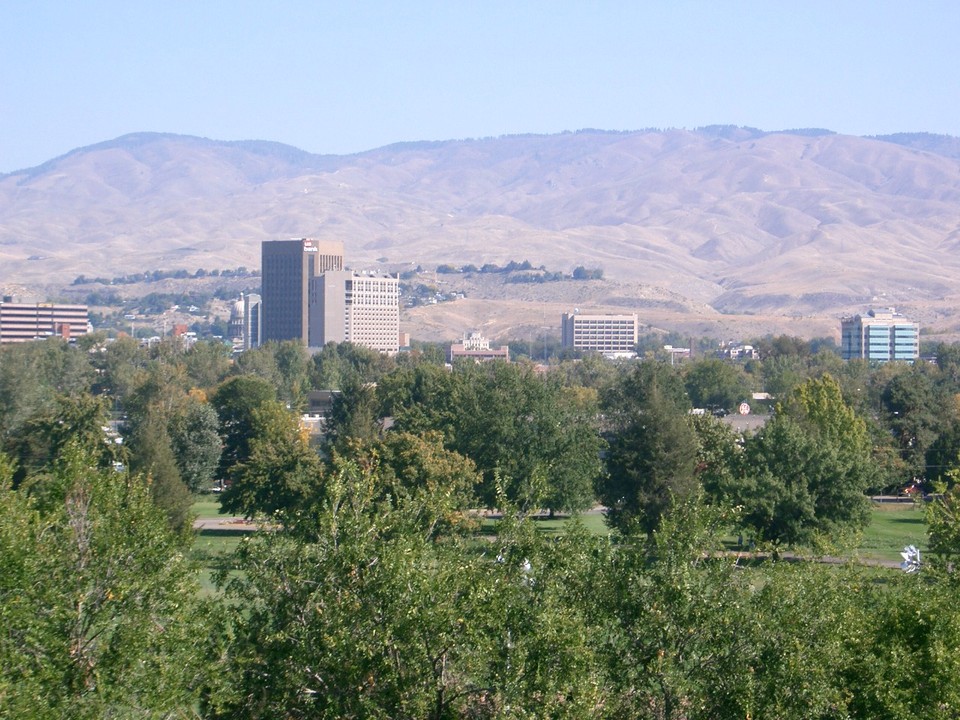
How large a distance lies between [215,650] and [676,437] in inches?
1123

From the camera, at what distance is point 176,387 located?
8138cm

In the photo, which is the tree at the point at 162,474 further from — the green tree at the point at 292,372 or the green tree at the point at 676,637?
the green tree at the point at 292,372

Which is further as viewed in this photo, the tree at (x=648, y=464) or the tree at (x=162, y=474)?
the tree at (x=648, y=464)

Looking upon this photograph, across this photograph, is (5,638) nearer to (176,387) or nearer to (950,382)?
(176,387)

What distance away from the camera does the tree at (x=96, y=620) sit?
57.6 ft

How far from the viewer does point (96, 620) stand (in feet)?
61.2

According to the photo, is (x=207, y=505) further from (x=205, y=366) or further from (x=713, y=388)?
(x=205, y=366)

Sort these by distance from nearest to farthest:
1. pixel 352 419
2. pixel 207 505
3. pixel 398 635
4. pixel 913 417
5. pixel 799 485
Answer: pixel 398 635, pixel 799 485, pixel 352 419, pixel 207 505, pixel 913 417

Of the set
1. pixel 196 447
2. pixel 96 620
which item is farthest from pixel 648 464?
pixel 96 620

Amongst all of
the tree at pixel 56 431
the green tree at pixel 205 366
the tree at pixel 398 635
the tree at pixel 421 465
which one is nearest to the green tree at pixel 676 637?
the tree at pixel 398 635

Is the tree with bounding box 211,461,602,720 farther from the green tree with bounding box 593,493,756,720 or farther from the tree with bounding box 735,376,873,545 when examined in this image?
the tree with bounding box 735,376,873,545

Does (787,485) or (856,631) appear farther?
(787,485)

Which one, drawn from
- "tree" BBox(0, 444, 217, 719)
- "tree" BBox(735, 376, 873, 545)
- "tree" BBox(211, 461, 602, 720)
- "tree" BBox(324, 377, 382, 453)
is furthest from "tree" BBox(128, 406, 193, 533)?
"tree" BBox(211, 461, 602, 720)

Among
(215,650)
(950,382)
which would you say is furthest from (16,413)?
(950,382)
